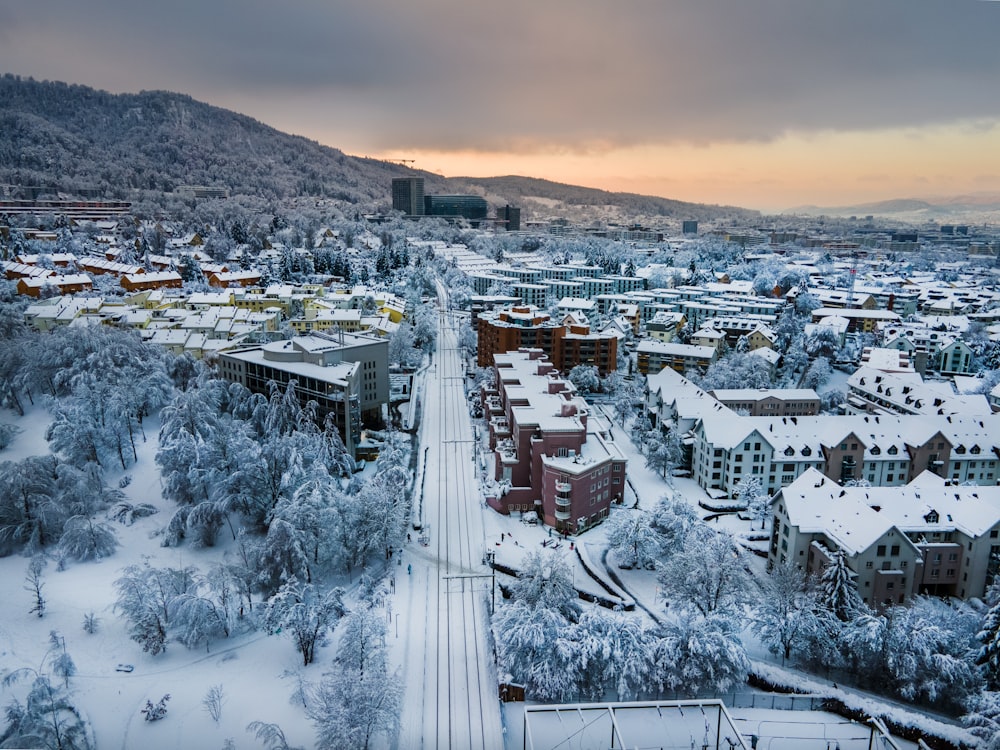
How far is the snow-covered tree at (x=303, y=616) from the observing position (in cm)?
778

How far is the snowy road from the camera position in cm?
691

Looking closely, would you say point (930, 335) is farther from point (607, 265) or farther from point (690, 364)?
point (607, 265)

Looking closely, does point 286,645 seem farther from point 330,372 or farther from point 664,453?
point 664,453

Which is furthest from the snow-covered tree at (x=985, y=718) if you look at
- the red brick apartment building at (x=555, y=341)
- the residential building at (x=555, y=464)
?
the red brick apartment building at (x=555, y=341)

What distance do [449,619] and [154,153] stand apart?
120ft

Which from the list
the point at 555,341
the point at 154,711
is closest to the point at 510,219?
the point at 555,341

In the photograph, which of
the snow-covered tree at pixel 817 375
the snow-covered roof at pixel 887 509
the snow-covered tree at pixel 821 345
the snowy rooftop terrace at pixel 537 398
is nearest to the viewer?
the snow-covered roof at pixel 887 509

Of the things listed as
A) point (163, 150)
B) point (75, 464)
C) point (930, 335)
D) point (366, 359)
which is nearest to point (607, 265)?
point (930, 335)

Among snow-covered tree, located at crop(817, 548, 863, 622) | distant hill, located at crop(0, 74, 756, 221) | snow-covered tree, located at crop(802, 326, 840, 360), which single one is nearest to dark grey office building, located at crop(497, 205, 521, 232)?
distant hill, located at crop(0, 74, 756, 221)

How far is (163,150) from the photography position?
Result: 36.8 metres

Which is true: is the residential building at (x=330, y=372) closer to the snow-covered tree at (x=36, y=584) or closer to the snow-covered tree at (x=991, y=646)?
the snow-covered tree at (x=36, y=584)

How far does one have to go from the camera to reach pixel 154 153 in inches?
1420

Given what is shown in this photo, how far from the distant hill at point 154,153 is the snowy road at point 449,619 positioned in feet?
22.0

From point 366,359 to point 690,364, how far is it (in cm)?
1138
